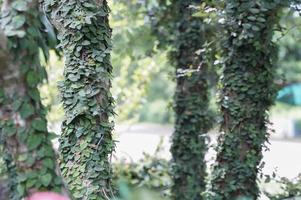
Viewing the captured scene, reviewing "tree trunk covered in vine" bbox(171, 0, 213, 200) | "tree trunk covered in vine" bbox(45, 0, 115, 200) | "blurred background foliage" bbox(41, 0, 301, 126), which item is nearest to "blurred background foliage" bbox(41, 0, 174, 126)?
"blurred background foliage" bbox(41, 0, 301, 126)

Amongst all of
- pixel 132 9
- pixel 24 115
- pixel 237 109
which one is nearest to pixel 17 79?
pixel 24 115

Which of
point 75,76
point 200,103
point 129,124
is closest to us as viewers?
point 75,76

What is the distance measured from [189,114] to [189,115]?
10mm

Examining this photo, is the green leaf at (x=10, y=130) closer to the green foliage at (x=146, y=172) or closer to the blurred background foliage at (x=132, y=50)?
the blurred background foliage at (x=132, y=50)

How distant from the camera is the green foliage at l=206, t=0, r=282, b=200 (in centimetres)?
343

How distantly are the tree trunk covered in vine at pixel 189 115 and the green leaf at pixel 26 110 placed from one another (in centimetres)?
304

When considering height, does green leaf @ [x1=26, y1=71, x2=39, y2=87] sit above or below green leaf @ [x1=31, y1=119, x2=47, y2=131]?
above

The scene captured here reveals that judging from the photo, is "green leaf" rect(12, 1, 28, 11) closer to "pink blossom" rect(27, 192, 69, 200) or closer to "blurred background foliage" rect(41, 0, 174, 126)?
"pink blossom" rect(27, 192, 69, 200)

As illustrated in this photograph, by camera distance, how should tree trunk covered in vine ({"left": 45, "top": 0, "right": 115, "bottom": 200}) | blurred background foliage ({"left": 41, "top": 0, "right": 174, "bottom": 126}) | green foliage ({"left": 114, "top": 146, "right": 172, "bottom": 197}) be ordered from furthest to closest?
green foliage ({"left": 114, "top": 146, "right": 172, "bottom": 197}) → blurred background foliage ({"left": 41, "top": 0, "right": 174, "bottom": 126}) → tree trunk covered in vine ({"left": 45, "top": 0, "right": 115, "bottom": 200})

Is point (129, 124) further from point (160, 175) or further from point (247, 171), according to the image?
point (247, 171)

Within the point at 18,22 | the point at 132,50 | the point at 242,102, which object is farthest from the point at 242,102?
the point at 132,50

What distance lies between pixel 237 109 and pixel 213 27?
1.73 meters

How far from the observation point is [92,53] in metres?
2.91

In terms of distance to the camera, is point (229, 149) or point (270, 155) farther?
point (270, 155)
